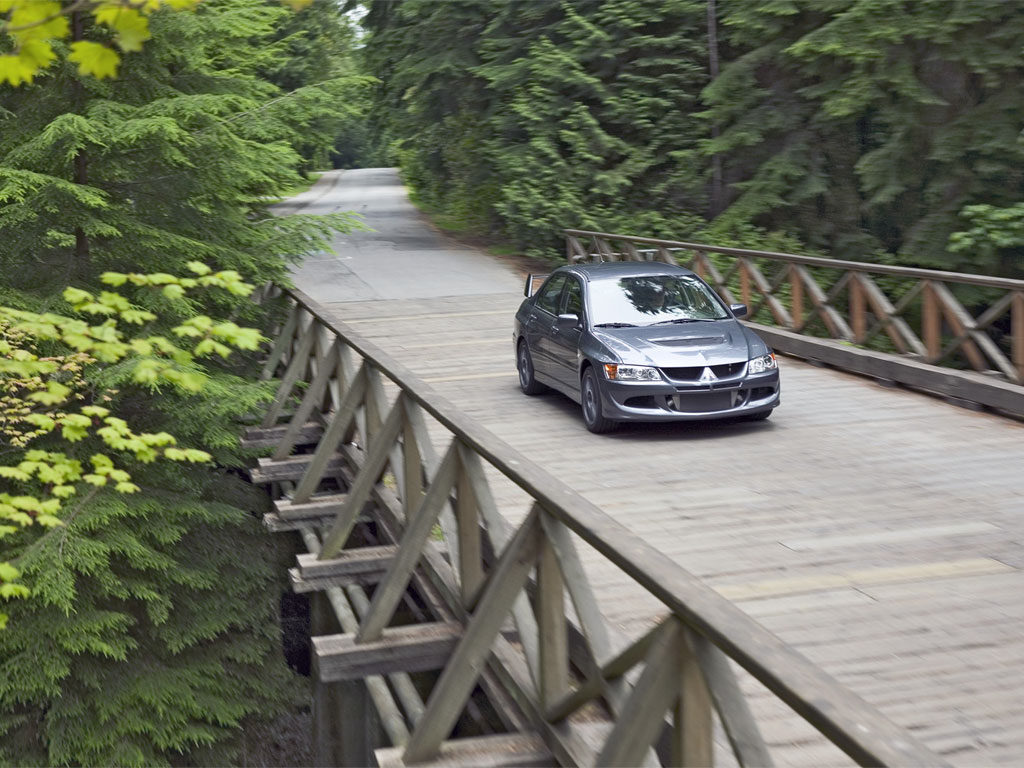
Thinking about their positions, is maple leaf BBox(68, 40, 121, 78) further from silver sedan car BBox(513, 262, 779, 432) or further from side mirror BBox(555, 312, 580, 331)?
side mirror BBox(555, 312, 580, 331)

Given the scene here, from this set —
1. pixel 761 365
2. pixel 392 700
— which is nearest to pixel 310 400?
pixel 392 700

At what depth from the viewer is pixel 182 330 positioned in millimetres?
6254

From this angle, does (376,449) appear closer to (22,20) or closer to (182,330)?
(182,330)

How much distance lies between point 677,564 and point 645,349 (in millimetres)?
7932

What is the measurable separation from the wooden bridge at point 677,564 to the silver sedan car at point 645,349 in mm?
338

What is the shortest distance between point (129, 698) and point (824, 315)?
9668mm

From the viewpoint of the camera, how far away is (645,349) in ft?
39.0

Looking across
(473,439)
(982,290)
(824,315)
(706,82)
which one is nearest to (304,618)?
(824,315)

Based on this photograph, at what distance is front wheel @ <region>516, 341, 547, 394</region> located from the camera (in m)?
14.1

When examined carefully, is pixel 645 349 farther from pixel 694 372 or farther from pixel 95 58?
pixel 95 58

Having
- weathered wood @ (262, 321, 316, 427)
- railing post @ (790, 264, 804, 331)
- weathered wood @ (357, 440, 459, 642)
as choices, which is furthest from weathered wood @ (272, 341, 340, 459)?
railing post @ (790, 264, 804, 331)

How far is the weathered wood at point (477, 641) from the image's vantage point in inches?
198

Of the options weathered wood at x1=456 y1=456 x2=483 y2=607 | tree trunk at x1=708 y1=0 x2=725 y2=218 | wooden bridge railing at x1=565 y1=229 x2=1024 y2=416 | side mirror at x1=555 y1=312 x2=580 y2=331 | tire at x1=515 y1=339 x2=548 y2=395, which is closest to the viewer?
weathered wood at x1=456 y1=456 x2=483 y2=607

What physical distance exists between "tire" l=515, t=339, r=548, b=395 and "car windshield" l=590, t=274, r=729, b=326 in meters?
1.52
